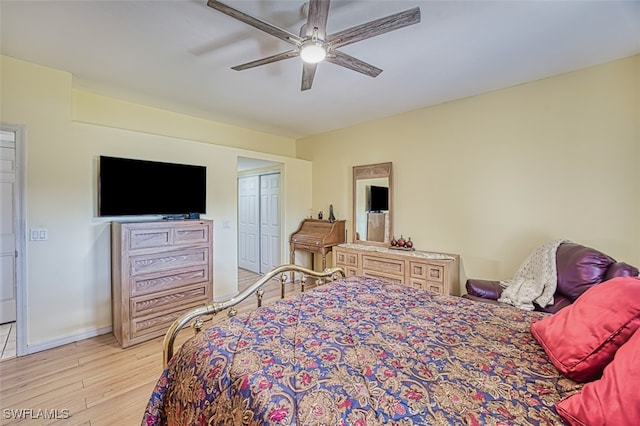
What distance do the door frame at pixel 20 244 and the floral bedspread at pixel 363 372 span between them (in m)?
2.40

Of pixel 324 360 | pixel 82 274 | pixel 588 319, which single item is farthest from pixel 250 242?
pixel 588 319

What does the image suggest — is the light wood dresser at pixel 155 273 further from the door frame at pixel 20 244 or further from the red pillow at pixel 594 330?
the red pillow at pixel 594 330

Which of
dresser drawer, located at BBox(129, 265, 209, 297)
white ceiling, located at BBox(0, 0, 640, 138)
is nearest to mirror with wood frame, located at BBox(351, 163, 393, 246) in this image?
white ceiling, located at BBox(0, 0, 640, 138)

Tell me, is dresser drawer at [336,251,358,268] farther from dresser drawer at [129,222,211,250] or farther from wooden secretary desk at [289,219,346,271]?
dresser drawer at [129,222,211,250]

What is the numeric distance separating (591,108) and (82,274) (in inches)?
214

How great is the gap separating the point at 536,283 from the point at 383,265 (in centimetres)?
170

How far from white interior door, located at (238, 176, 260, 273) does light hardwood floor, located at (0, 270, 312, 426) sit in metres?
2.95

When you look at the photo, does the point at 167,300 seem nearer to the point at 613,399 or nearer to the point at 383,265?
the point at 383,265

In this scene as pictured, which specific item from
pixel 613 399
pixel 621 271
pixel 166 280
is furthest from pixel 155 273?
pixel 621 271

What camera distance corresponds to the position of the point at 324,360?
1146mm

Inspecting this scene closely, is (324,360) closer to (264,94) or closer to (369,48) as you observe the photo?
(369,48)

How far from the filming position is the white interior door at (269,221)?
5.21 metres

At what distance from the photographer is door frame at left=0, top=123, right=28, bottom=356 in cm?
260

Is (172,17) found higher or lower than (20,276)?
higher
